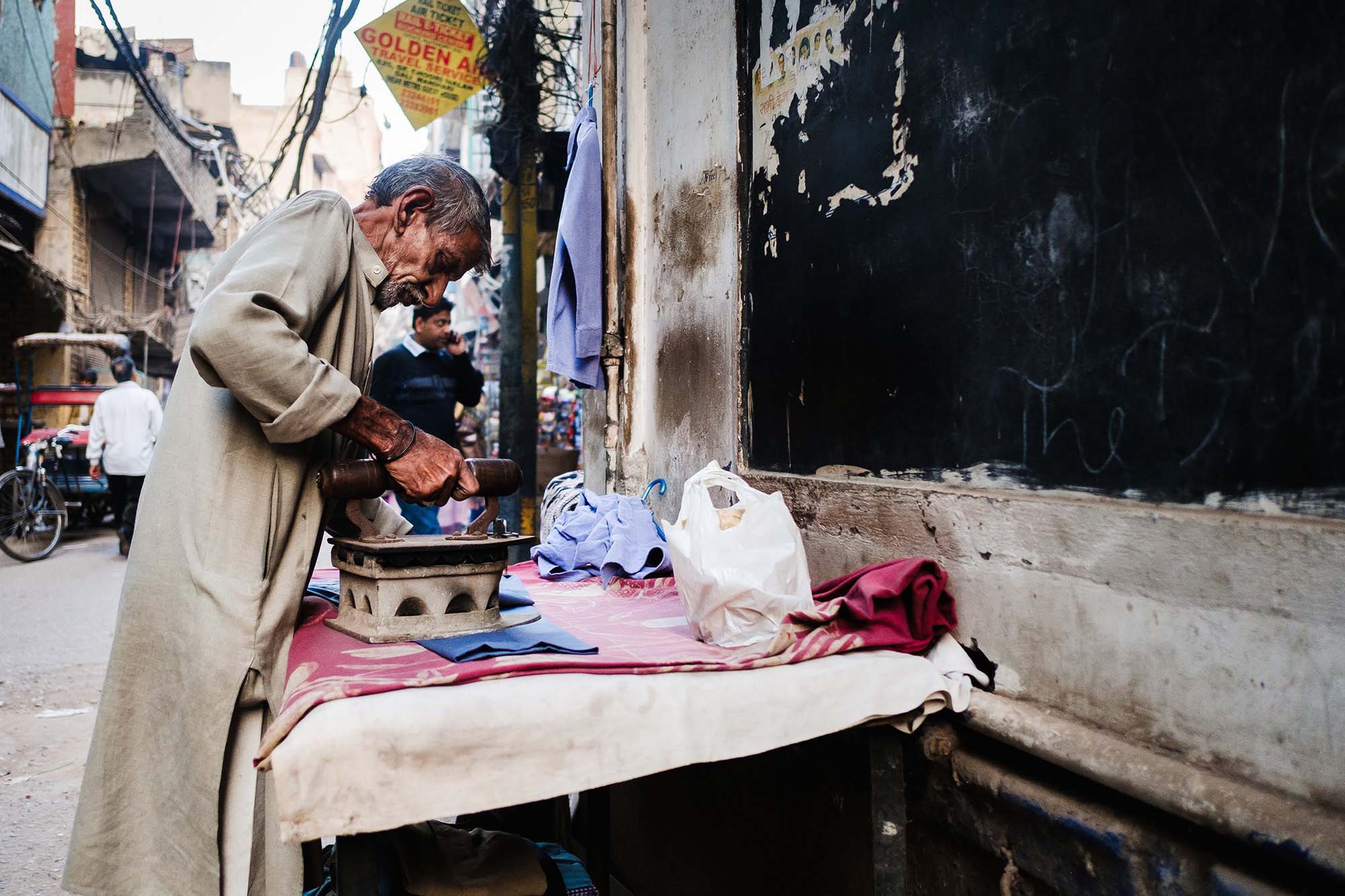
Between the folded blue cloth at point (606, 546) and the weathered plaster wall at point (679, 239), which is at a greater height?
the weathered plaster wall at point (679, 239)

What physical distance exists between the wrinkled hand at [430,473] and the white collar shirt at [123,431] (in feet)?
29.6

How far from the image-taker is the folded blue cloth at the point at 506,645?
165 centimetres

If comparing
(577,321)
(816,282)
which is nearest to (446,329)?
(577,321)

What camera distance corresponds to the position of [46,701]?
486 centimetres

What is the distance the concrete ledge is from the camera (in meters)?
1.26

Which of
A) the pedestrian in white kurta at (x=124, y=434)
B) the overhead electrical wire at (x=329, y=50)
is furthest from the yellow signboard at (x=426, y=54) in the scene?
the pedestrian in white kurta at (x=124, y=434)

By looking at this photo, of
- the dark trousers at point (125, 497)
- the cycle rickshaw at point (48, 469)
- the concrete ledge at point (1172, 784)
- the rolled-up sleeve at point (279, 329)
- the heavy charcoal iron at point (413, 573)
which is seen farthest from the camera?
the cycle rickshaw at point (48, 469)

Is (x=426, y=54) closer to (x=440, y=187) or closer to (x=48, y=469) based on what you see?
(x=440, y=187)

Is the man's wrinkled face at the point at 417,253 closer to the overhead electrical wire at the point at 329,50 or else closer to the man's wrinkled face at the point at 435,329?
the man's wrinkled face at the point at 435,329

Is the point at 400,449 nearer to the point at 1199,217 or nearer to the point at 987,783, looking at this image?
the point at 987,783

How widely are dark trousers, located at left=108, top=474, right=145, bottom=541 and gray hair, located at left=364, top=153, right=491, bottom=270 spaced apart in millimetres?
8542

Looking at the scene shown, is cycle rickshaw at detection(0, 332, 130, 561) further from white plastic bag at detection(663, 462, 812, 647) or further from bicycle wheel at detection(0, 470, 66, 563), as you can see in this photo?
white plastic bag at detection(663, 462, 812, 647)

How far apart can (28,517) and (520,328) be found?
20.4 feet

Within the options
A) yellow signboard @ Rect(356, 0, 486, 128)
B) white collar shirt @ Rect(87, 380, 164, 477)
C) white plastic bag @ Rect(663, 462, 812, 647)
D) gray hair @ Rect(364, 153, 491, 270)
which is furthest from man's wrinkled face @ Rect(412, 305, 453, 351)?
white collar shirt @ Rect(87, 380, 164, 477)
